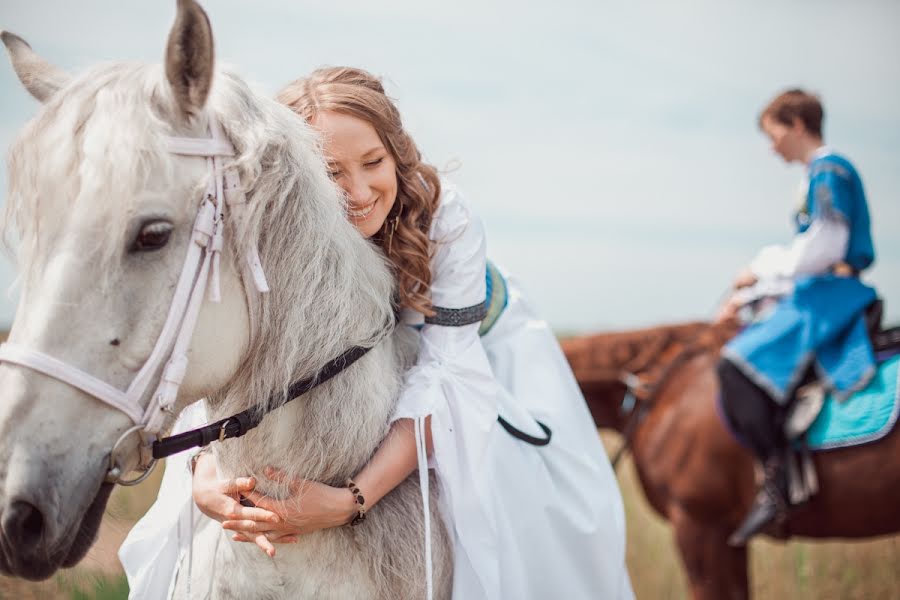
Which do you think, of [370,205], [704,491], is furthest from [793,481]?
[370,205]

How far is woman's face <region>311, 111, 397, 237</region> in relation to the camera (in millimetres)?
1582

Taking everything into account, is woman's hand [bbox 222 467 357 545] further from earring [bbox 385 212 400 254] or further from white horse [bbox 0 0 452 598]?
earring [bbox 385 212 400 254]

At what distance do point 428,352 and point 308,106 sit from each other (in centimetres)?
64

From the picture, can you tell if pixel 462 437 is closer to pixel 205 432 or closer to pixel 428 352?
pixel 428 352

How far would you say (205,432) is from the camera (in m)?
1.29

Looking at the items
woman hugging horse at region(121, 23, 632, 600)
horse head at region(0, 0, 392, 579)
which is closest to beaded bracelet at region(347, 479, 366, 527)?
woman hugging horse at region(121, 23, 632, 600)

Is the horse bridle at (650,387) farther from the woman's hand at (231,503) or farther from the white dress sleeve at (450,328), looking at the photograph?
the woman's hand at (231,503)

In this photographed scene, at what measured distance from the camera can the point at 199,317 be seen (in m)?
1.20

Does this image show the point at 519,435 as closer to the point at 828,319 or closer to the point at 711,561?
the point at 828,319

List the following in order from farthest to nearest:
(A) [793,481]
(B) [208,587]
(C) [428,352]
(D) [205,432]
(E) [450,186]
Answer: (A) [793,481], (E) [450,186], (C) [428,352], (B) [208,587], (D) [205,432]

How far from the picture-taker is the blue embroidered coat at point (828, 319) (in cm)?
373

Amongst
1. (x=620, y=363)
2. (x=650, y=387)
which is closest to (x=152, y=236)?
Result: (x=650, y=387)

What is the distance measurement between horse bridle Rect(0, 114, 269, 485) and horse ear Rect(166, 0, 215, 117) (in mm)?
70

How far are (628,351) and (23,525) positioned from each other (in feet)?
14.3
